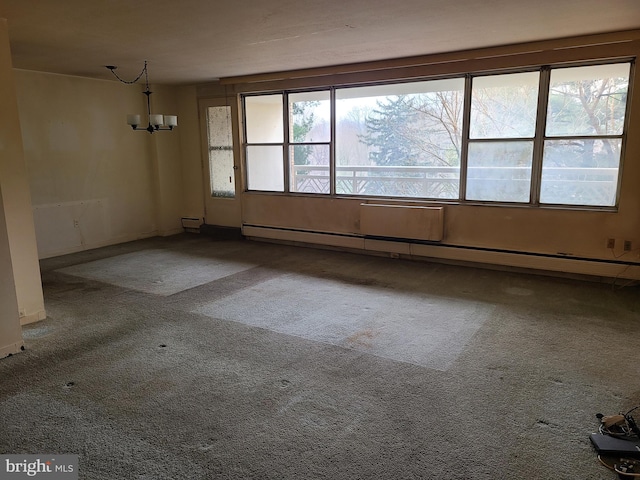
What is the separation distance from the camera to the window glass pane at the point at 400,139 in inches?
220

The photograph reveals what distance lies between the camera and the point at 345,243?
6.35m

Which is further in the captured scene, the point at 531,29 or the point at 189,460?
the point at 531,29

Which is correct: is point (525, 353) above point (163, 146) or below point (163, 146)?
below

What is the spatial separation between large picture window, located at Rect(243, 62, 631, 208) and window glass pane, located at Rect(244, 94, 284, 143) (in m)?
0.02

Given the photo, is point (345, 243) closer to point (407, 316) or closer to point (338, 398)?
point (407, 316)

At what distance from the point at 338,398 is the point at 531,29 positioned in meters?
3.62

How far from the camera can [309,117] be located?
6.51 meters

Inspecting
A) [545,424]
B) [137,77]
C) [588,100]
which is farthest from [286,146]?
[545,424]


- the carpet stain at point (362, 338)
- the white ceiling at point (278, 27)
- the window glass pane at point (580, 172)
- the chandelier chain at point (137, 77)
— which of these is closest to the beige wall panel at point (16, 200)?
the white ceiling at point (278, 27)

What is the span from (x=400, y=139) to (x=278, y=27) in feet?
8.91

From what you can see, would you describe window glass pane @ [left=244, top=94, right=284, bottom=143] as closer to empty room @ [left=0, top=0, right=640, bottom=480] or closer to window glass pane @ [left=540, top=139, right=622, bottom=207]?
empty room @ [left=0, top=0, right=640, bottom=480]

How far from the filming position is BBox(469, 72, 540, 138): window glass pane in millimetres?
4938

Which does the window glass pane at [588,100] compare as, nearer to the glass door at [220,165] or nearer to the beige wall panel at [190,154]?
the glass door at [220,165]

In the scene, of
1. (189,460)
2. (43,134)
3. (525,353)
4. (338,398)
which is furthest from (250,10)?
(43,134)
